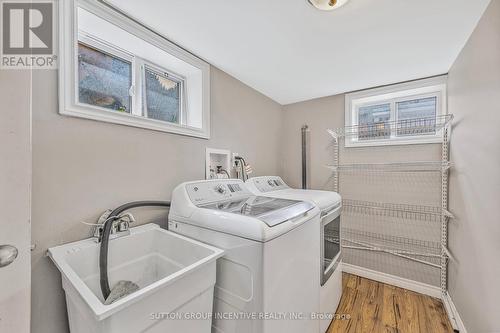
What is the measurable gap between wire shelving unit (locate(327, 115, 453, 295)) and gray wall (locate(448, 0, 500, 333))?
16 cm

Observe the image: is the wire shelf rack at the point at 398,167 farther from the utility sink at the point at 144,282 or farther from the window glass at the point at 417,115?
the utility sink at the point at 144,282

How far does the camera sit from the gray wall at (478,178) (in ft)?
3.50

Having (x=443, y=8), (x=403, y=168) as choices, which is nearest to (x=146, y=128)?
(x=443, y=8)

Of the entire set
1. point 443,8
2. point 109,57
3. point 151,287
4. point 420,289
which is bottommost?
point 420,289

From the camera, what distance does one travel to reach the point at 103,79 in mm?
1357

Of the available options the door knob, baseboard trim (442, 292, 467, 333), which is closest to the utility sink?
the door knob

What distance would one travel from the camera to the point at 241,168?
6.85 ft

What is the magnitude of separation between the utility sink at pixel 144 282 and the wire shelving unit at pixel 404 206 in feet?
6.27

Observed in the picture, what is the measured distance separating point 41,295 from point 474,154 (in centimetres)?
249

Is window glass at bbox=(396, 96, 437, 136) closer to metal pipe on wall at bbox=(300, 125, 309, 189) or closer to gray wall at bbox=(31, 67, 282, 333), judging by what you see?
metal pipe on wall at bbox=(300, 125, 309, 189)

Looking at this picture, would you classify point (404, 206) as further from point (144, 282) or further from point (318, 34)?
point (144, 282)

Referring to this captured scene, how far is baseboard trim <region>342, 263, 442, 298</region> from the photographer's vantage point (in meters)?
1.94

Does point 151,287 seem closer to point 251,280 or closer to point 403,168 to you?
point 251,280

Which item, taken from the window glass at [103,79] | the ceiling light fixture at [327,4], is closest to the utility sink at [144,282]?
the window glass at [103,79]
